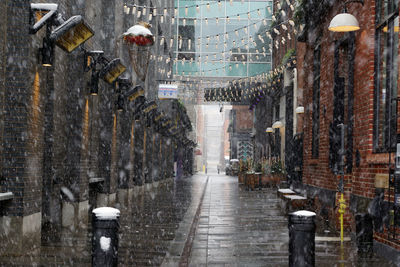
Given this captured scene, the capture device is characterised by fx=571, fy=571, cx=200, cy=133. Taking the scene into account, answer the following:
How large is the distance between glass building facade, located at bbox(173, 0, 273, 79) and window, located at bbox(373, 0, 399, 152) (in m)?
28.3

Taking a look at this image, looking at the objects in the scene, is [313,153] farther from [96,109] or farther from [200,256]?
[200,256]

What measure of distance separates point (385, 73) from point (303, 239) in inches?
166

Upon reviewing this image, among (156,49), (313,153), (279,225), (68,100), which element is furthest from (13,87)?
(156,49)

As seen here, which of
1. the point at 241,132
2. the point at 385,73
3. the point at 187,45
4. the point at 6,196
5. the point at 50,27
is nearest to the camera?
the point at 6,196

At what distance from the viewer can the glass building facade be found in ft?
125

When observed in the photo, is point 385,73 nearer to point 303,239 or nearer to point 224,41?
point 303,239

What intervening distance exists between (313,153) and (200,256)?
24.7ft

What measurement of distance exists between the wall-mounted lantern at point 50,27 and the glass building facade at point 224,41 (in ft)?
91.9

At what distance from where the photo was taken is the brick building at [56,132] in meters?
8.84

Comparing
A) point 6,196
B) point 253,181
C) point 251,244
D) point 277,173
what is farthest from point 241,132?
point 6,196

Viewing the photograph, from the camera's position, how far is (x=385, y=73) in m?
9.01

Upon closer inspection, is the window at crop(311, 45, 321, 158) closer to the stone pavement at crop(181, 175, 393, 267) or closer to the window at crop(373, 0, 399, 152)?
the stone pavement at crop(181, 175, 393, 267)

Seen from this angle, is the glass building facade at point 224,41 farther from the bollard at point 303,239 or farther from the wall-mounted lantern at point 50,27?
the bollard at point 303,239

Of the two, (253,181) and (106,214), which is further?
(253,181)
